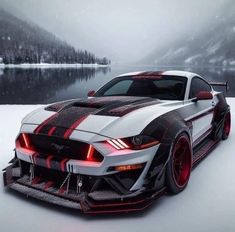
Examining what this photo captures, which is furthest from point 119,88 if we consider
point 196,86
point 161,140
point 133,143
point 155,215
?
point 155,215

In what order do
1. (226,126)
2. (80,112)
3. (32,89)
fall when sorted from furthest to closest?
1. (32,89)
2. (226,126)
3. (80,112)

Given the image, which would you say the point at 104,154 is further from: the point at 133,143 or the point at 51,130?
the point at 51,130

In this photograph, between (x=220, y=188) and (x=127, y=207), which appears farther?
(x=220, y=188)

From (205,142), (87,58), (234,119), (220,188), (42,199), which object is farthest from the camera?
(87,58)

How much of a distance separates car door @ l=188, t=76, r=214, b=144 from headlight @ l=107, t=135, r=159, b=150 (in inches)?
44.2

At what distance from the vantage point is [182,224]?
9.12 ft

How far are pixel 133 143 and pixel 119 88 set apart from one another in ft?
6.78

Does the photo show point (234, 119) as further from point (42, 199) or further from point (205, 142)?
point (42, 199)

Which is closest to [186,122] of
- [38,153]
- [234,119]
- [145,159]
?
[145,159]

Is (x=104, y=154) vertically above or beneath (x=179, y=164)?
above

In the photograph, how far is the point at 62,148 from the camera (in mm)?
2932

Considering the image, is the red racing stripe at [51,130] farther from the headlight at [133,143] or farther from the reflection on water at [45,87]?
the reflection on water at [45,87]

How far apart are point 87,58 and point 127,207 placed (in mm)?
152146

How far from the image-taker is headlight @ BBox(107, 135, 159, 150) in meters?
2.82
